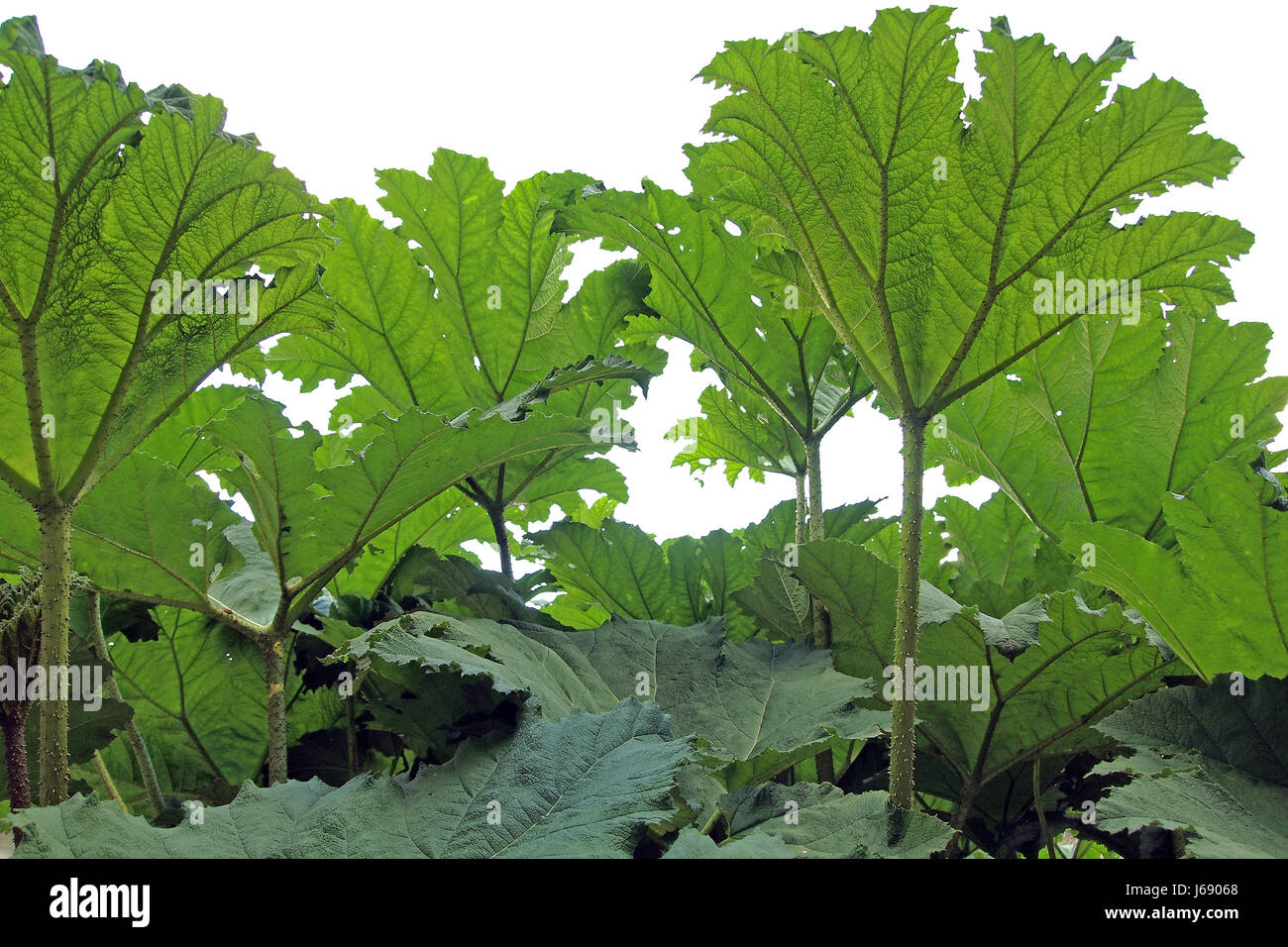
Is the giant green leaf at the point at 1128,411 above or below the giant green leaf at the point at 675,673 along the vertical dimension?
above

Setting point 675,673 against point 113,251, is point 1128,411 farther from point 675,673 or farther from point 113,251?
point 113,251

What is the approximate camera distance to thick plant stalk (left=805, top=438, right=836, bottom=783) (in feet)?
5.58

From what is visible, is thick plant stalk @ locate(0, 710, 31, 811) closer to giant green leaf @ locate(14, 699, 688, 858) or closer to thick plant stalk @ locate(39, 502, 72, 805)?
thick plant stalk @ locate(39, 502, 72, 805)

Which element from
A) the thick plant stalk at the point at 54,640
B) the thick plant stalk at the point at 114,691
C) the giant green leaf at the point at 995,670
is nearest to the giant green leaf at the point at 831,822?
the giant green leaf at the point at 995,670

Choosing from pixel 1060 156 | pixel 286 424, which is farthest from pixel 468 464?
pixel 1060 156

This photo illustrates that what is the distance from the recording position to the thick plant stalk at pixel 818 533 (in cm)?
170

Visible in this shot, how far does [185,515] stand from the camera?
154 cm

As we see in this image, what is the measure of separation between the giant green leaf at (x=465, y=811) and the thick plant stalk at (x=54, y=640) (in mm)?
225

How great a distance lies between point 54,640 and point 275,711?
393 millimetres

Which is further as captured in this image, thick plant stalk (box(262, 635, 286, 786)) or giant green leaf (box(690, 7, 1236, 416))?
thick plant stalk (box(262, 635, 286, 786))

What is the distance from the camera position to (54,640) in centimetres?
125

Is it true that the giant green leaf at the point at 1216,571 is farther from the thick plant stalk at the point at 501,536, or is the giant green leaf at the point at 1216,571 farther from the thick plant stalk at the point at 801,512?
the thick plant stalk at the point at 501,536

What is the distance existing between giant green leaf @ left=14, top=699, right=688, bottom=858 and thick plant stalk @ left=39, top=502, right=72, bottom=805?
0.74 ft

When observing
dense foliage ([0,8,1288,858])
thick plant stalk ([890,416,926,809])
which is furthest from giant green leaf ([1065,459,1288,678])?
thick plant stalk ([890,416,926,809])
